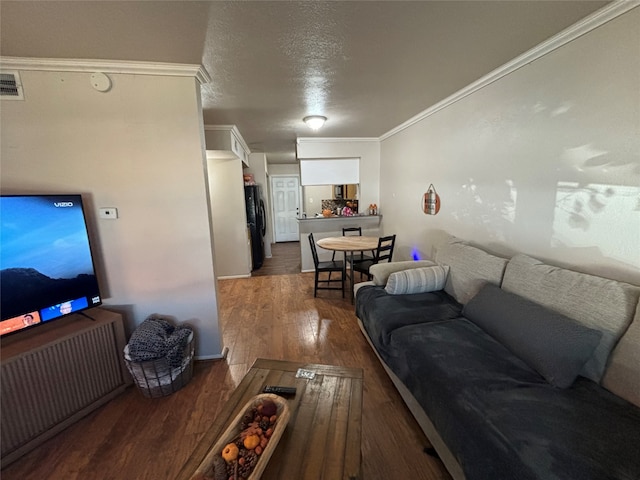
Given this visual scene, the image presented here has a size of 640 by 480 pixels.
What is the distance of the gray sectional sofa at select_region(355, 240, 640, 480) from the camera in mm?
1010

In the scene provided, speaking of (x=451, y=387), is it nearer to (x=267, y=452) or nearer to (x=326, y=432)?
(x=326, y=432)

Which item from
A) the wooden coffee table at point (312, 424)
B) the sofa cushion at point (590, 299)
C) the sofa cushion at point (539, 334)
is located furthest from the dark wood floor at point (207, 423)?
the sofa cushion at point (590, 299)

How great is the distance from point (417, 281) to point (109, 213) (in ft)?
8.42

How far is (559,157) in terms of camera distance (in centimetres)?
183

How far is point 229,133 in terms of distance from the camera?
3.71 metres

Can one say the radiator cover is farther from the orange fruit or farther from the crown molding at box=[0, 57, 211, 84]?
the crown molding at box=[0, 57, 211, 84]

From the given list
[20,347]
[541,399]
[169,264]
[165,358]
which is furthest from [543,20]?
[20,347]

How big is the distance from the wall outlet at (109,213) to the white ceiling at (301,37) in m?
1.01

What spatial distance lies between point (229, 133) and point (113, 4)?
2444 mm

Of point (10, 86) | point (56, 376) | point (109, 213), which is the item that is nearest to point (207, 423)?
point (56, 376)

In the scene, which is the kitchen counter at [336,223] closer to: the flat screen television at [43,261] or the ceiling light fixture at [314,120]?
the ceiling light fixture at [314,120]

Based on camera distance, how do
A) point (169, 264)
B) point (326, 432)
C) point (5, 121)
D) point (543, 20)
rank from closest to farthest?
point (326, 432)
point (543, 20)
point (5, 121)
point (169, 264)

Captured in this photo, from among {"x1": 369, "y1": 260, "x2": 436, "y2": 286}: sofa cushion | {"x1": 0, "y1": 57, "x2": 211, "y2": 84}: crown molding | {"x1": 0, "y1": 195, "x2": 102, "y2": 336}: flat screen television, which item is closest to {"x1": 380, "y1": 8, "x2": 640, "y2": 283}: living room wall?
{"x1": 369, "y1": 260, "x2": 436, "y2": 286}: sofa cushion

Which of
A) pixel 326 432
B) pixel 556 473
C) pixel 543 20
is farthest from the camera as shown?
pixel 543 20
